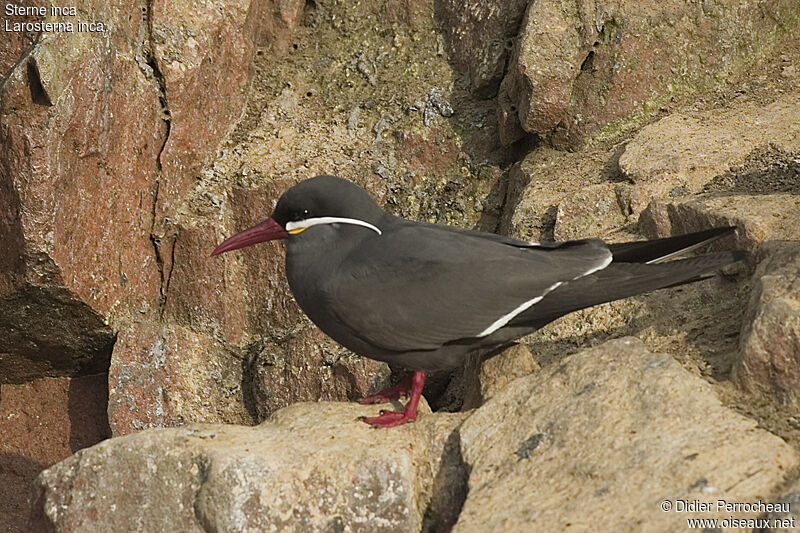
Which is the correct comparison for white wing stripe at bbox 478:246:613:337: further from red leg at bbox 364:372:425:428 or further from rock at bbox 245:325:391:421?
rock at bbox 245:325:391:421

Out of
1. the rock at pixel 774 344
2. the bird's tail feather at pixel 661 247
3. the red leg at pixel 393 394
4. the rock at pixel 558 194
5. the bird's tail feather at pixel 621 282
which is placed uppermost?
the rock at pixel 558 194

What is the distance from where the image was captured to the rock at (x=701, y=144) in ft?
16.3

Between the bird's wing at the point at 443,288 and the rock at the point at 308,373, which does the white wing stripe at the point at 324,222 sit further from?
the rock at the point at 308,373

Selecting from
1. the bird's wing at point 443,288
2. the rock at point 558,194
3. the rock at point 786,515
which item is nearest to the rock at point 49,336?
the bird's wing at point 443,288

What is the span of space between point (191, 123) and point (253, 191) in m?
→ 0.63

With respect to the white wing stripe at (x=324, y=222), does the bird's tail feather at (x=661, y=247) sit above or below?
below

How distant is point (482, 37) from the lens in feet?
19.8

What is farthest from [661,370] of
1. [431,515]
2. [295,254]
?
[295,254]

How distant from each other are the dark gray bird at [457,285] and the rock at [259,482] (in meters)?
0.28

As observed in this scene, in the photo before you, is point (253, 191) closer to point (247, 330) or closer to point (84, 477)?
point (247, 330)

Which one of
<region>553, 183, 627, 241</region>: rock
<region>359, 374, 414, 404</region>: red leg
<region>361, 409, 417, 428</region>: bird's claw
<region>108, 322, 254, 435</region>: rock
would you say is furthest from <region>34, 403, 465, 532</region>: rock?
<region>108, 322, 254, 435</region>: rock

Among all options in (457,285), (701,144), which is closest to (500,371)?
(457,285)

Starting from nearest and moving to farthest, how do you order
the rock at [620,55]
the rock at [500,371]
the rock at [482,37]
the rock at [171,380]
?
the rock at [500,371], the rock at [620,55], the rock at [171,380], the rock at [482,37]

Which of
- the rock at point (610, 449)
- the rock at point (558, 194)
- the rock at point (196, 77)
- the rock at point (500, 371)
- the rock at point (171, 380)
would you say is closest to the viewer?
the rock at point (610, 449)
